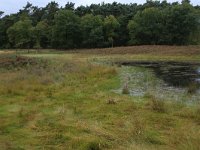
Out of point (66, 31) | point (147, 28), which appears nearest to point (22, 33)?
point (66, 31)

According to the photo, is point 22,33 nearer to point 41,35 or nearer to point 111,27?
point 41,35

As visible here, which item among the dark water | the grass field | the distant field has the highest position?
the grass field

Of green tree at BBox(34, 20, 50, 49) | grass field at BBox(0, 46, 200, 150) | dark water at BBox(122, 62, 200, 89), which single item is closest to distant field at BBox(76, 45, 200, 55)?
dark water at BBox(122, 62, 200, 89)

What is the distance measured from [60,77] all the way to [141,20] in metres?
78.1

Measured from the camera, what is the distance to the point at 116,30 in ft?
377

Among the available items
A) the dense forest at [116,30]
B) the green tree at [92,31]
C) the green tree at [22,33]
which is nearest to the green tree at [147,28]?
the dense forest at [116,30]

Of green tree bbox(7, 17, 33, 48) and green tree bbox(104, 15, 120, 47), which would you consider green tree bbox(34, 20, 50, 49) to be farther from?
green tree bbox(104, 15, 120, 47)

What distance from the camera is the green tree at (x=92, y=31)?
4309 inches

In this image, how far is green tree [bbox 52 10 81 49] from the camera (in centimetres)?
11256

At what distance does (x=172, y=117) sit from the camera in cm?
1620

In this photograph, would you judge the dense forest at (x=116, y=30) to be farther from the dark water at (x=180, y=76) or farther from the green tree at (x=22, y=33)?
the dark water at (x=180, y=76)

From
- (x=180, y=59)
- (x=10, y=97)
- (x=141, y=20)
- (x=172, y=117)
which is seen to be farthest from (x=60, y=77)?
(x=141, y=20)

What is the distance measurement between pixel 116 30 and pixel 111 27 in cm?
400

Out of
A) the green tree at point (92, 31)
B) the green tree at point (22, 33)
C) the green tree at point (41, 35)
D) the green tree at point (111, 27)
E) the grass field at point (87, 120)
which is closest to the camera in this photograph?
the grass field at point (87, 120)
